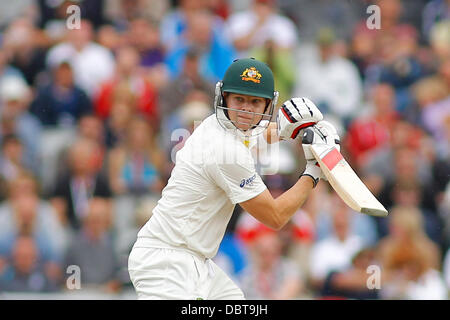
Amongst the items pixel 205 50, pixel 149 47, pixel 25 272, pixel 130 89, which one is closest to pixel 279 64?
pixel 205 50

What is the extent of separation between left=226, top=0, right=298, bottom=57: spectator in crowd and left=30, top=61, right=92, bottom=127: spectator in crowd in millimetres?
1915

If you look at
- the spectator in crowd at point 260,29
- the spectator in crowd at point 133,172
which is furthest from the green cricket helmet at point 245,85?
the spectator in crowd at point 260,29

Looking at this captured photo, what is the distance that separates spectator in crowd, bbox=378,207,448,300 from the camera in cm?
898

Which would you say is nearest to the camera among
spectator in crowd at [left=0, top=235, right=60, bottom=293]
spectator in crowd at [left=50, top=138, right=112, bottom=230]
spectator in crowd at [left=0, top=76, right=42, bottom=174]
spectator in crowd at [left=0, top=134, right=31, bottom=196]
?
spectator in crowd at [left=0, top=235, right=60, bottom=293]

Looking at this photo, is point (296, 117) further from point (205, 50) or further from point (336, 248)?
point (205, 50)

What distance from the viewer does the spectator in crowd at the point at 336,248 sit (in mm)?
9227

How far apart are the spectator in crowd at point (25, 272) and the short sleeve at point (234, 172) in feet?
12.5

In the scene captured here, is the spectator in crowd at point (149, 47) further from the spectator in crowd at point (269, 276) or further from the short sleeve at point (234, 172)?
the short sleeve at point (234, 172)

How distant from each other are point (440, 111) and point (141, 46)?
3.52 meters

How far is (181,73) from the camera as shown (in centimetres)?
1073

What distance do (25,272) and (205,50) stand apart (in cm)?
338

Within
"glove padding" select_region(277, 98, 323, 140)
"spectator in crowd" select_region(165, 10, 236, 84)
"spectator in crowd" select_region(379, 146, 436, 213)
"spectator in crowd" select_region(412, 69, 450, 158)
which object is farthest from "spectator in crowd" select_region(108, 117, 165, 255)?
"glove padding" select_region(277, 98, 323, 140)

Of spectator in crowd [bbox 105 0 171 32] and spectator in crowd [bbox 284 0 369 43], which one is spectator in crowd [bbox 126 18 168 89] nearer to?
spectator in crowd [bbox 105 0 171 32]
